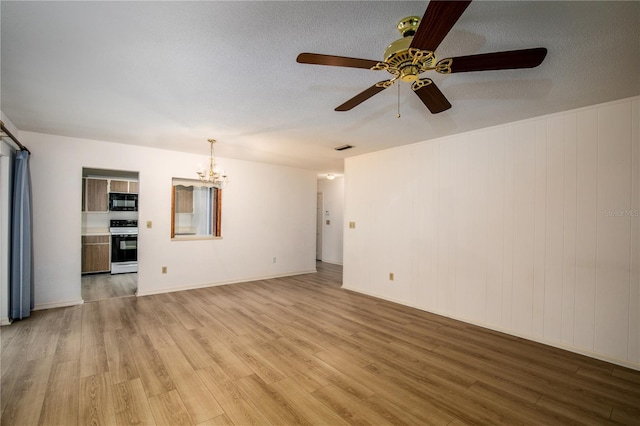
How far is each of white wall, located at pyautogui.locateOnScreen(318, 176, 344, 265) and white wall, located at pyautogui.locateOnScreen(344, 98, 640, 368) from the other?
3556 mm

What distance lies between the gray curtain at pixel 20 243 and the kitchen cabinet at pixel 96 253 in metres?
2.92

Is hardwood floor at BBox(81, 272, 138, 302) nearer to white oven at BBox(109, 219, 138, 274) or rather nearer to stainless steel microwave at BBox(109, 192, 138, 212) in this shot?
white oven at BBox(109, 219, 138, 274)

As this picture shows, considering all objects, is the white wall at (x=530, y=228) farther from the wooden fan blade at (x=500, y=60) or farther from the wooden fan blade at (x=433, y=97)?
the wooden fan blade at (x=500, y=60)

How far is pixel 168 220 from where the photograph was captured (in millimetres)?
5176

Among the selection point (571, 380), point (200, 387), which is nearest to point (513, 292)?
point (571, 380)

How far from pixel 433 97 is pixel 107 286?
6467 mm

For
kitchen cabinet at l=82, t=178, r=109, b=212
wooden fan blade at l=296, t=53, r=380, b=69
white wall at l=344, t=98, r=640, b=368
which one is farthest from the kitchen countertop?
wooden fan blade at l=296, t=53, r=380, b=69

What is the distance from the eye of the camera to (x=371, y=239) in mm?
5273

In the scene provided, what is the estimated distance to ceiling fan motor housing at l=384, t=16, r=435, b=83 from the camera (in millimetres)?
1584

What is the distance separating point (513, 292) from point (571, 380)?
112 cm

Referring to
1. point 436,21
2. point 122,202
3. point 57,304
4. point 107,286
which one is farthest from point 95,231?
point 436,21

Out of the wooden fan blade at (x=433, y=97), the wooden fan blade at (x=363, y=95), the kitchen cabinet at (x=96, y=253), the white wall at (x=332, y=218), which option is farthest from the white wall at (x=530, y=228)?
the kitchen cabinet at (x=96, y=253)

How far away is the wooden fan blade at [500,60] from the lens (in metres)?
1.58

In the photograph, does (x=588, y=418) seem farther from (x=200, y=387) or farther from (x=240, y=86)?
(x=240, y=86)
